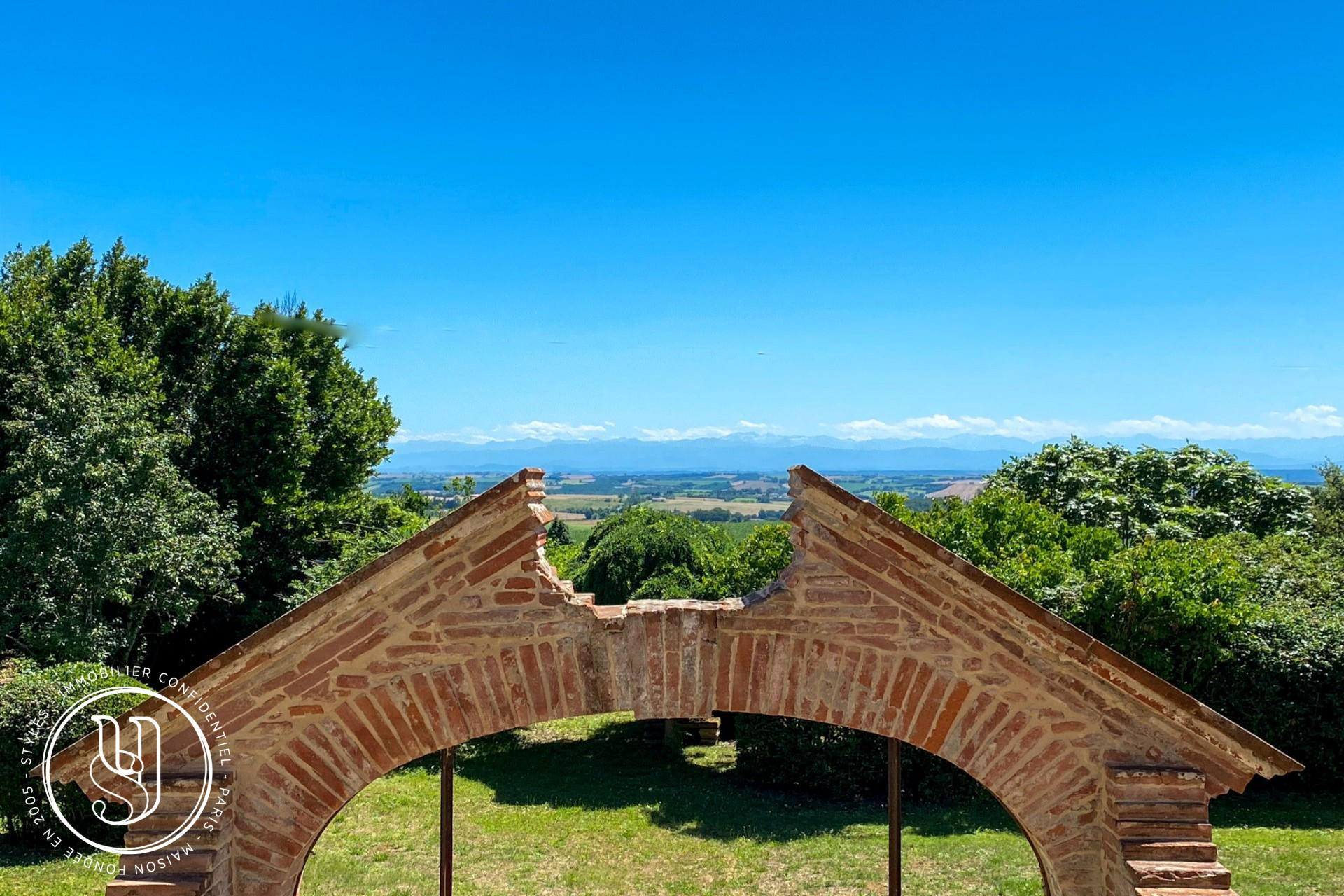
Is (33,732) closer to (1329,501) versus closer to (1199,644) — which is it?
(1199,644)

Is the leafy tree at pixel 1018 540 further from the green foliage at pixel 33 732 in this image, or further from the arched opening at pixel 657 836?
the green foliage at pixel 33 732

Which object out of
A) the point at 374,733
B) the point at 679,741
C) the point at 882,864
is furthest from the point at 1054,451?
the point at 374,733

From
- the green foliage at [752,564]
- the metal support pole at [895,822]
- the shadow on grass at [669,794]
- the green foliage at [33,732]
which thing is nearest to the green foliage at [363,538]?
the shadow on grass at [669,794]

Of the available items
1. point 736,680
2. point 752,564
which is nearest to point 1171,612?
point 752,564

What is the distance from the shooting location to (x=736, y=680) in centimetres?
578

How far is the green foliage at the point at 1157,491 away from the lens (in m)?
23.1

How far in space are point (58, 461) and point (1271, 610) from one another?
2304 cm

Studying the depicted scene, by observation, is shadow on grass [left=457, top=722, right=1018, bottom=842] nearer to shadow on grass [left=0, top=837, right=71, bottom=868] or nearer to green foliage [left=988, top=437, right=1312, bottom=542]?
shadow on grass [left=0, top=837, right=71, bottom=868]

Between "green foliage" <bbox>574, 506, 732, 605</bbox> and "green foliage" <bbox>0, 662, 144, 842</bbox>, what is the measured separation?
41.5ft

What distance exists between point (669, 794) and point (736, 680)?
37.3ft

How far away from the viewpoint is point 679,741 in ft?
65.1

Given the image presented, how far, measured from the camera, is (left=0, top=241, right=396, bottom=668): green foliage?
16.3 m

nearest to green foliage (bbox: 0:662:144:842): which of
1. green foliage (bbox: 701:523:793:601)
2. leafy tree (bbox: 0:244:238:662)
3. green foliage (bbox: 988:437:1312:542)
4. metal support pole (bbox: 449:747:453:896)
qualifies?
leafy tree (bbox: 0:244:238:662)

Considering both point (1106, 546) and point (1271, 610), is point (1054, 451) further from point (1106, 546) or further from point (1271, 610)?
point (1271, 610)
